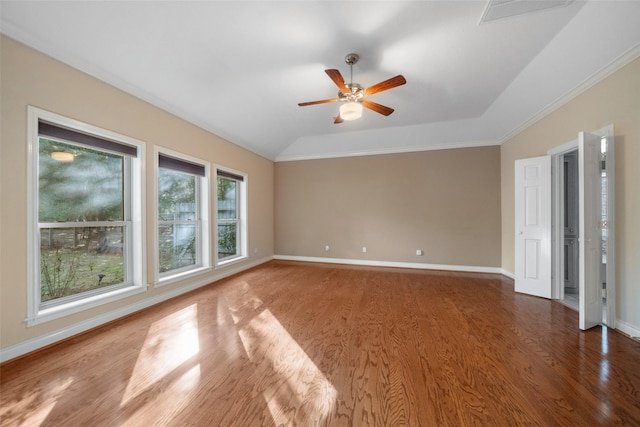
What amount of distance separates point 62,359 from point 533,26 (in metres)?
5.35

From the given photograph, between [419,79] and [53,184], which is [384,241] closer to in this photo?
[419,79]

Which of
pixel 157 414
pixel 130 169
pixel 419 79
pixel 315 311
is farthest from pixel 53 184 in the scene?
pixel 419 79

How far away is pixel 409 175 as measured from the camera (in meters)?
5.38

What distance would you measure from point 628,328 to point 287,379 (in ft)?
10.9

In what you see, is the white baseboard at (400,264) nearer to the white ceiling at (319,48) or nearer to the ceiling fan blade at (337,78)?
the white ceiling at (319,48)

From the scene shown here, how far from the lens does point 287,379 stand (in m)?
1.72

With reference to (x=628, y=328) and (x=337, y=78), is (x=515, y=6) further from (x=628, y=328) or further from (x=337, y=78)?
(x=628, y=328)

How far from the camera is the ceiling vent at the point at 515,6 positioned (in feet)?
6.64

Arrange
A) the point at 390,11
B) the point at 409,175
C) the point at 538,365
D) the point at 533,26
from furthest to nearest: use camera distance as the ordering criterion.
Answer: the point at 409,175 → the point at 533,26 → the point at 390,11 → the point at 538,365

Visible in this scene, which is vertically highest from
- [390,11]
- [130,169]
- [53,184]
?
[390,11]

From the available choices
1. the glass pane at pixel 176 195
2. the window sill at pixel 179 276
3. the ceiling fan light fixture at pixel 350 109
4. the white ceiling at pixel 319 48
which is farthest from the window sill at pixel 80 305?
the ceiling fan light fixture at pixel 350 109

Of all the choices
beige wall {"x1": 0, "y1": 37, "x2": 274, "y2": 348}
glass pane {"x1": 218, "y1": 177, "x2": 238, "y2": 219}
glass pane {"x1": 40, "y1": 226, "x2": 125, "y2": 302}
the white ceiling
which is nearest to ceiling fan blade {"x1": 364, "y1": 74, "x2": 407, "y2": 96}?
the white ceiling

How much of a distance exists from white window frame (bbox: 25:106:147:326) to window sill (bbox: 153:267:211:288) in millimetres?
238

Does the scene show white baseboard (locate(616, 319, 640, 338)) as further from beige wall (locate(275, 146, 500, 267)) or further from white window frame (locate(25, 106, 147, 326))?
white window frame (locate(25, 106, 147, 326))
